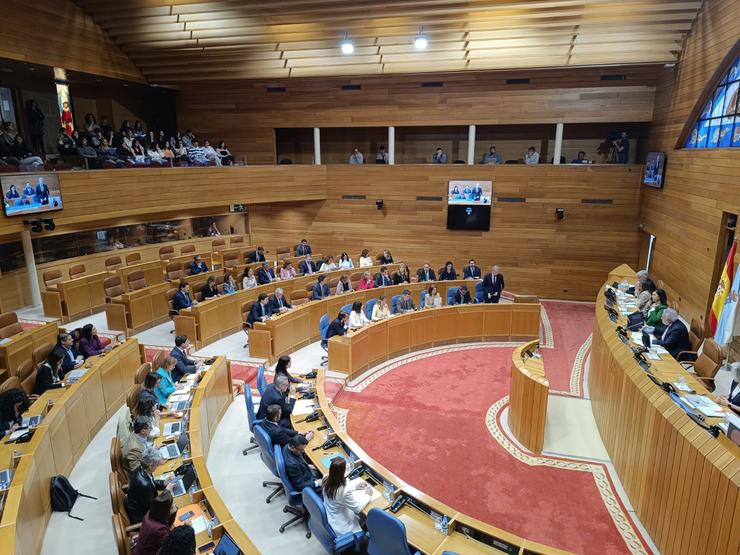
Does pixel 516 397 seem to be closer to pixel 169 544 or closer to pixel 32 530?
pixel 169 544

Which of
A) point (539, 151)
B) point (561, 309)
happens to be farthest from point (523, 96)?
point (561, 309)

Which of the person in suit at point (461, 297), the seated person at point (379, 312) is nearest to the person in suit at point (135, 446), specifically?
the seated person at point (379, 312)

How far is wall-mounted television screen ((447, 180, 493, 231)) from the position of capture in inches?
586

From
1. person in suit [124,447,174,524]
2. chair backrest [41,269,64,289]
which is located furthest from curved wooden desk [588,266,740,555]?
chair backrest [41,269,64,289]

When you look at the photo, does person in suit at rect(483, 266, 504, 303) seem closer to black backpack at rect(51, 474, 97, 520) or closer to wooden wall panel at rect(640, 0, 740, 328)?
wooden wall panel at rect(640, 0, 740, 328)

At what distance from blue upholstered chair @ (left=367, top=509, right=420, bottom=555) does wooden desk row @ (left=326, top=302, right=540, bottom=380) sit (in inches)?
186

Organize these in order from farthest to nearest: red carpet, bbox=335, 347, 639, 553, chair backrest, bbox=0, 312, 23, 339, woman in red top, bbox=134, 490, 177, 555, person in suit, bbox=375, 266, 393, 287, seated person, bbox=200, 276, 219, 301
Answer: person in suit, bbox=375, 266, 393, 287 < seated person, bbox=200, 276, 219, 301 < chair backrest, bbox=0, 312, 23, 339 < red carpet, bbox=335, 347, 639, 553 < woman in red top, bbox=134, 490, 177, 555

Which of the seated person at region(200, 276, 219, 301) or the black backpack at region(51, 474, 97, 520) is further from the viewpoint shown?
the seated person at region(200, 276, 219, 301)

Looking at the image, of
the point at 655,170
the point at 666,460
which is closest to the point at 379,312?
the point at 666,460

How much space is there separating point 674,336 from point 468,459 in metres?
3.44

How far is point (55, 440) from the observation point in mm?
5301

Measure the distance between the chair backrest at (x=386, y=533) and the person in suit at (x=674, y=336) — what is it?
5276 mm

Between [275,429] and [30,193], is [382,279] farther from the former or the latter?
[30,193]

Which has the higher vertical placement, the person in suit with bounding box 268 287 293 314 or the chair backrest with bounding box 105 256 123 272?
the chair backrest with bounding box 105 256 123 272
